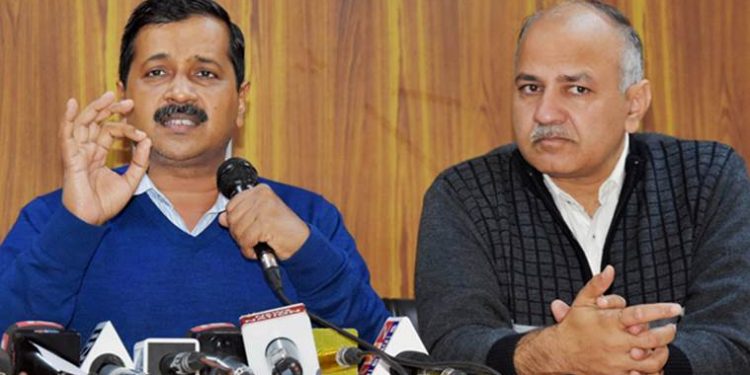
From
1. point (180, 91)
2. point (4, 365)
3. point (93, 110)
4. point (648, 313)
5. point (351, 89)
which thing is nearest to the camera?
point (4, 365)

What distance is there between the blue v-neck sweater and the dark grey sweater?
0.21 meters

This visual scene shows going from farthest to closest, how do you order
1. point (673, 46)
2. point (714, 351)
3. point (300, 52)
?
1. point (673, 46)
2. point (300, 52)
3. point (714, 351)

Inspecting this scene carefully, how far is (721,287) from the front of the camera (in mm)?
2309

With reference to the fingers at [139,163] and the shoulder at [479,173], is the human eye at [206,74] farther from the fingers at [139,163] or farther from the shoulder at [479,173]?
the shoulder at [479,173]

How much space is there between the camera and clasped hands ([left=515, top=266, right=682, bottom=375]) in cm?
202

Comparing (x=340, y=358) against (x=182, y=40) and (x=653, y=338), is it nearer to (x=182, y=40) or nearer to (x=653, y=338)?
(x=653, y=338)

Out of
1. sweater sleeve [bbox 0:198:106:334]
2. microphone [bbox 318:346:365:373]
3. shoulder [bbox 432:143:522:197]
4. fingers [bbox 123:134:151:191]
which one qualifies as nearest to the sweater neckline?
fingers [bbox 123:134:151:191]

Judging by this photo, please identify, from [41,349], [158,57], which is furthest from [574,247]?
[41,349]

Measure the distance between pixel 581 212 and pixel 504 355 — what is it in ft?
1.85

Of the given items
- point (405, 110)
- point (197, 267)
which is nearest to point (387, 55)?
point (405, 110)

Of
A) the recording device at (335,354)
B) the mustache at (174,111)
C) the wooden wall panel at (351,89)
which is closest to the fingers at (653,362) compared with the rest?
the recording device at (335,354)

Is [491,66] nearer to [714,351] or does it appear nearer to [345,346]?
[714,351]

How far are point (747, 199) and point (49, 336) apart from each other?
1504 mm

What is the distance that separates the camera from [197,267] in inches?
95.0
